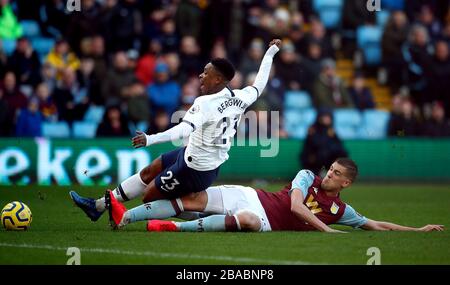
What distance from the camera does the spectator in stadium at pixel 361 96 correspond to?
2344 centimetres

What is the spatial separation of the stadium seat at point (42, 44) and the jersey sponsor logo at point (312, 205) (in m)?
12.1

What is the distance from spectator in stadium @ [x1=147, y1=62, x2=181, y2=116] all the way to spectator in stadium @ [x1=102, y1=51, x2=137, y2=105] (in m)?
0.51

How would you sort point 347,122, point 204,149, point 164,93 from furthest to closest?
1. point 347,122
2. point 164,93
3. point 204,149

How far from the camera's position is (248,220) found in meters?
11.7

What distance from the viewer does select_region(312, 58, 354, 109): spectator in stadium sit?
902 inches

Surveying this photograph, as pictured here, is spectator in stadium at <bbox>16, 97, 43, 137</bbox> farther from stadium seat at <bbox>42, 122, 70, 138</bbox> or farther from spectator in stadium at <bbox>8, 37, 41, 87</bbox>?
spectator in stadium at <bbox>8, 37, 41, 87</bbox>

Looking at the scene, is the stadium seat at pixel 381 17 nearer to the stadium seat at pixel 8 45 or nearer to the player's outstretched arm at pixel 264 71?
the stadium seat at pixel 8 45

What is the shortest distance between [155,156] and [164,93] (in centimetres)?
176

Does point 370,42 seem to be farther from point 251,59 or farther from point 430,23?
point 251,59

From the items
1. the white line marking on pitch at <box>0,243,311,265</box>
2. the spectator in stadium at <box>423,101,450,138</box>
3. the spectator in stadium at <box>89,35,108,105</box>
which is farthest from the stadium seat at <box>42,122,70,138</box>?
the white line marking on pitch at <box>0,243,311,265</box>

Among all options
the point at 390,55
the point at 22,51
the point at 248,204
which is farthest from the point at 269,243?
the point at 390,55

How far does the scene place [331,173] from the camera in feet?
38.3

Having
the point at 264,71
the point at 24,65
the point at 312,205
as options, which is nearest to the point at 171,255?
the point at 312,205

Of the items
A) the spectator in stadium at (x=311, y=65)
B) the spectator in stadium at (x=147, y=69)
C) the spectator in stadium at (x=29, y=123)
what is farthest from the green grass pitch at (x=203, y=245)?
the spectator in stadium at (x=311, y=65)
